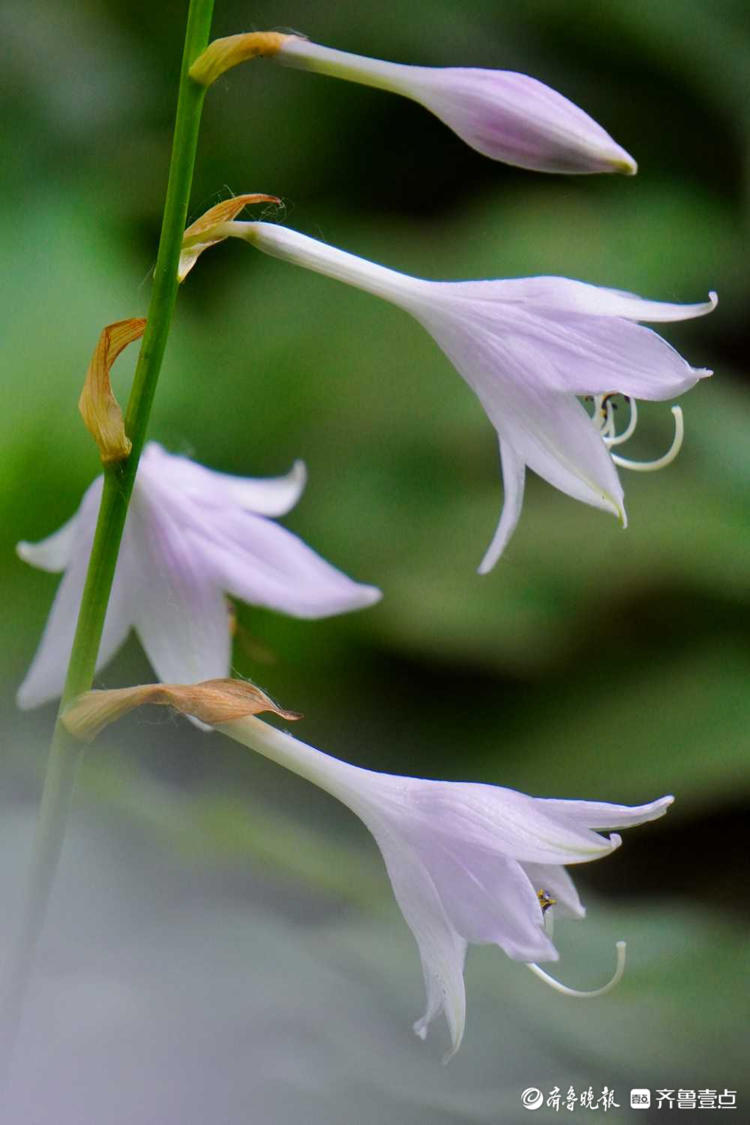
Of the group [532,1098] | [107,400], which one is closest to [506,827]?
[107,400]

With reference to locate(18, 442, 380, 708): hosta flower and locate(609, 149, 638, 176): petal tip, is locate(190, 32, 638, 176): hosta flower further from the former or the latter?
locate(18, 442, 380, 708): hosta flower

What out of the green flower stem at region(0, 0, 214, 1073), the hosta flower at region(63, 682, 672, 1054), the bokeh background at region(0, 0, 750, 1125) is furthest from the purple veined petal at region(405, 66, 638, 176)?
the bokeh background at region(0, 0, 750, 1125)

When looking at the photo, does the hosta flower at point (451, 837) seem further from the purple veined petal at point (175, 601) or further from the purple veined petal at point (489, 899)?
the purple veined petal at point (175, 601)

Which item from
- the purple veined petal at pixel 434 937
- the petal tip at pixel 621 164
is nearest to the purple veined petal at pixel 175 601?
the purple veined petal at pixel 434 937

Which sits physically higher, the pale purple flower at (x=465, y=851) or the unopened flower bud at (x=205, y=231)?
the unopened flower bud at (x=205, y=231)

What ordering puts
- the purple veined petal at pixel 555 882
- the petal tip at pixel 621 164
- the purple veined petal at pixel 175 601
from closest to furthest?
the petal tip at pixel 621 164 → the purple veined petal at pixel 555 882 → the purple veined petal at pixel 175 601

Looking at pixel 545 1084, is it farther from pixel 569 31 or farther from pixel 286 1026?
pixel 569 31
